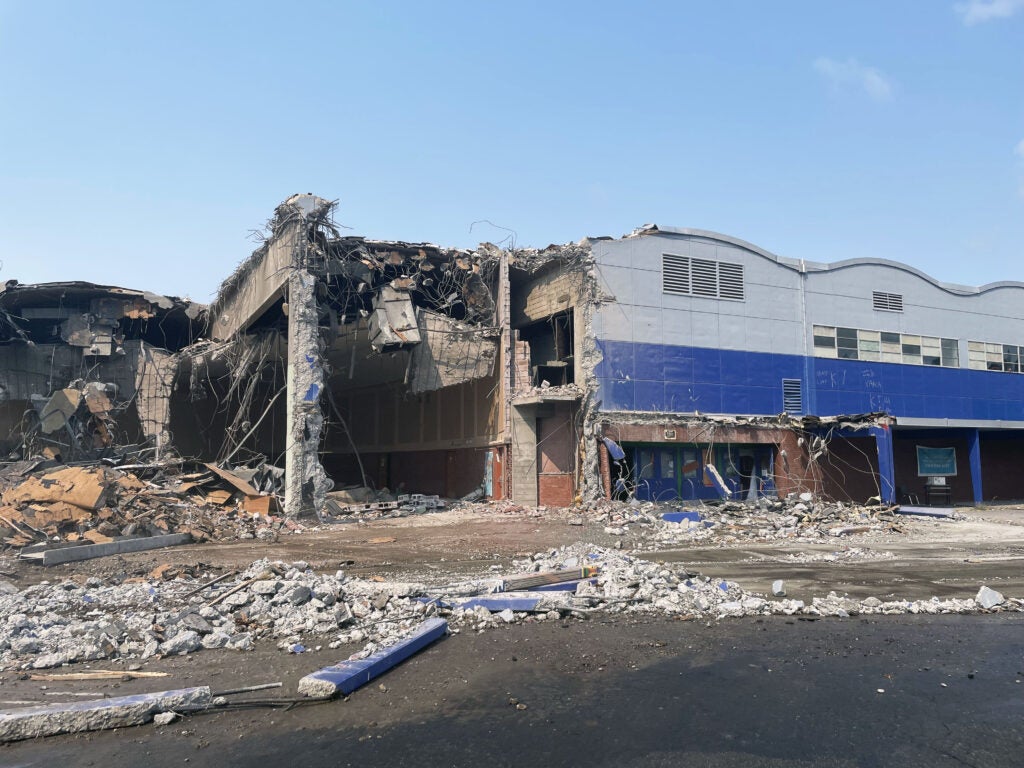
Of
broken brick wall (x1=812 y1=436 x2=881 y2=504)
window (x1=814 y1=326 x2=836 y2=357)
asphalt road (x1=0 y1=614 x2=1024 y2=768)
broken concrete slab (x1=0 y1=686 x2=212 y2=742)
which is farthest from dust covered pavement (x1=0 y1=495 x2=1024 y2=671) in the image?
window (x1=814 y1=326 x2=836 y2=357)

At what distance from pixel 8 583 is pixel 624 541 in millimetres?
10903

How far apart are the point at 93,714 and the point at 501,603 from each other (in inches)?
174

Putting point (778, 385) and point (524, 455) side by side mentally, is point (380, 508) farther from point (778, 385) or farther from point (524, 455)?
point (778, 385)

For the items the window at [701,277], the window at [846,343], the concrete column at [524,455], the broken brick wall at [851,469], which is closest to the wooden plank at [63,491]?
the concrete column at [524,455]

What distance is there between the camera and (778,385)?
23.8 meters

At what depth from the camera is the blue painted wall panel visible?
21.4 meters

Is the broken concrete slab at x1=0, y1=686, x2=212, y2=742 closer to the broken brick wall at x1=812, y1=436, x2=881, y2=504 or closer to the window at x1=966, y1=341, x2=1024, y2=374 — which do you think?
the broken brick wall at x1=812, y1=436, x2=881, y2=504

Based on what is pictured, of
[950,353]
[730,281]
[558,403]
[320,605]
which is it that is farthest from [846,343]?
[320,605]

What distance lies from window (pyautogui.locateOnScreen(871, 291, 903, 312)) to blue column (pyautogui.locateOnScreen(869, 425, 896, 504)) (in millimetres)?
5567

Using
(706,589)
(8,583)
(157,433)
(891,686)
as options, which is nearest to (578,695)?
(891,686)

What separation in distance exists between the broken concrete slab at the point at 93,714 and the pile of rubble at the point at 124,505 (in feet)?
27.5

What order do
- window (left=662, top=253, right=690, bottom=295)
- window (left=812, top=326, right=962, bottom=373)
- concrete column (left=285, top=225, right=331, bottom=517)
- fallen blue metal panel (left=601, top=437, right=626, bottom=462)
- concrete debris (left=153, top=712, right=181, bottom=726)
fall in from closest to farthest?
1. concrete debris (left=153, top=712, right=181, bottom=726)
2. concrete column (left=285, top=225, right=331, bottom=517)
3. fallen blue metal panel (left=601, top=437, right=626, bottom=462)
4. window (left=662, top=253, right=690, bottom=295)
5. window (left=812, top=326, right=962, bottom=373)

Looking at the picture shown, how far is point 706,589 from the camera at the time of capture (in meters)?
9.12

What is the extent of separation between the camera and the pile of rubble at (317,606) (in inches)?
278
